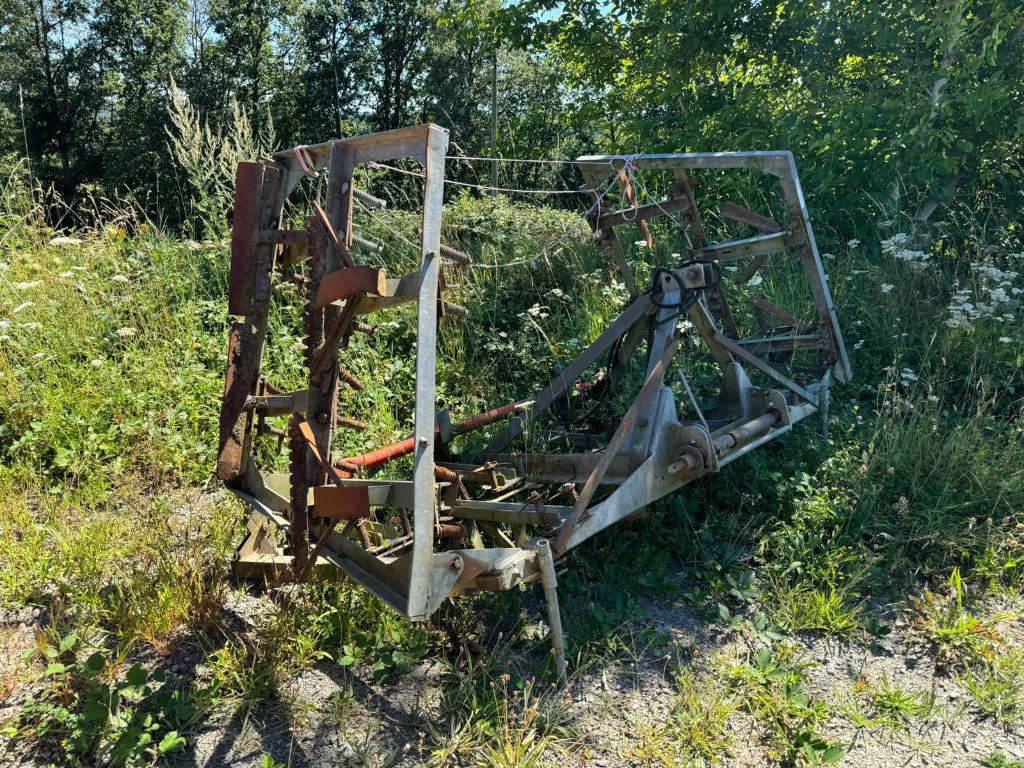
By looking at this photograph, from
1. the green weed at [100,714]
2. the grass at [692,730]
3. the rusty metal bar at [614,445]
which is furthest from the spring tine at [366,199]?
the grass at [692,730]

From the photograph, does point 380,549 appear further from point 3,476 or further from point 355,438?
point 3,476

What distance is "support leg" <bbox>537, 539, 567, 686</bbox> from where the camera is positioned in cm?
295

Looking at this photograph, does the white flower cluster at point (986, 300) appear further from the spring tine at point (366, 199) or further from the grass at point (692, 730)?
the spring tine at point (366, 199)

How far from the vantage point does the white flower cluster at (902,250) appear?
584 cm

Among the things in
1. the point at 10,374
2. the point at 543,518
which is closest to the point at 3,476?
the point at 10,374

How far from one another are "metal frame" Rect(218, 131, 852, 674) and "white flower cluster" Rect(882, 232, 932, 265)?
166 centimetres

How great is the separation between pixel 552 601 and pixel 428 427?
1.04 meters

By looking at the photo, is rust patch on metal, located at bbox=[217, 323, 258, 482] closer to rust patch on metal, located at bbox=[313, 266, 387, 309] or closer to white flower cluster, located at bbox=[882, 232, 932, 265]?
rust patch on metal, located at bbox=[313, 266, 387, 309]

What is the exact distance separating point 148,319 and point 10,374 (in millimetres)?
954

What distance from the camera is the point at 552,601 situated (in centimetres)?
300

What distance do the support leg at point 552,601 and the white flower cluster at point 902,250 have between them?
4.37 m

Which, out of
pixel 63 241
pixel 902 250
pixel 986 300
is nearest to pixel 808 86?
pixel 902 250

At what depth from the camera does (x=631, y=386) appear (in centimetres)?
505

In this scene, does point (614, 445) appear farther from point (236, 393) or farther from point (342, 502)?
point (236, 393)
